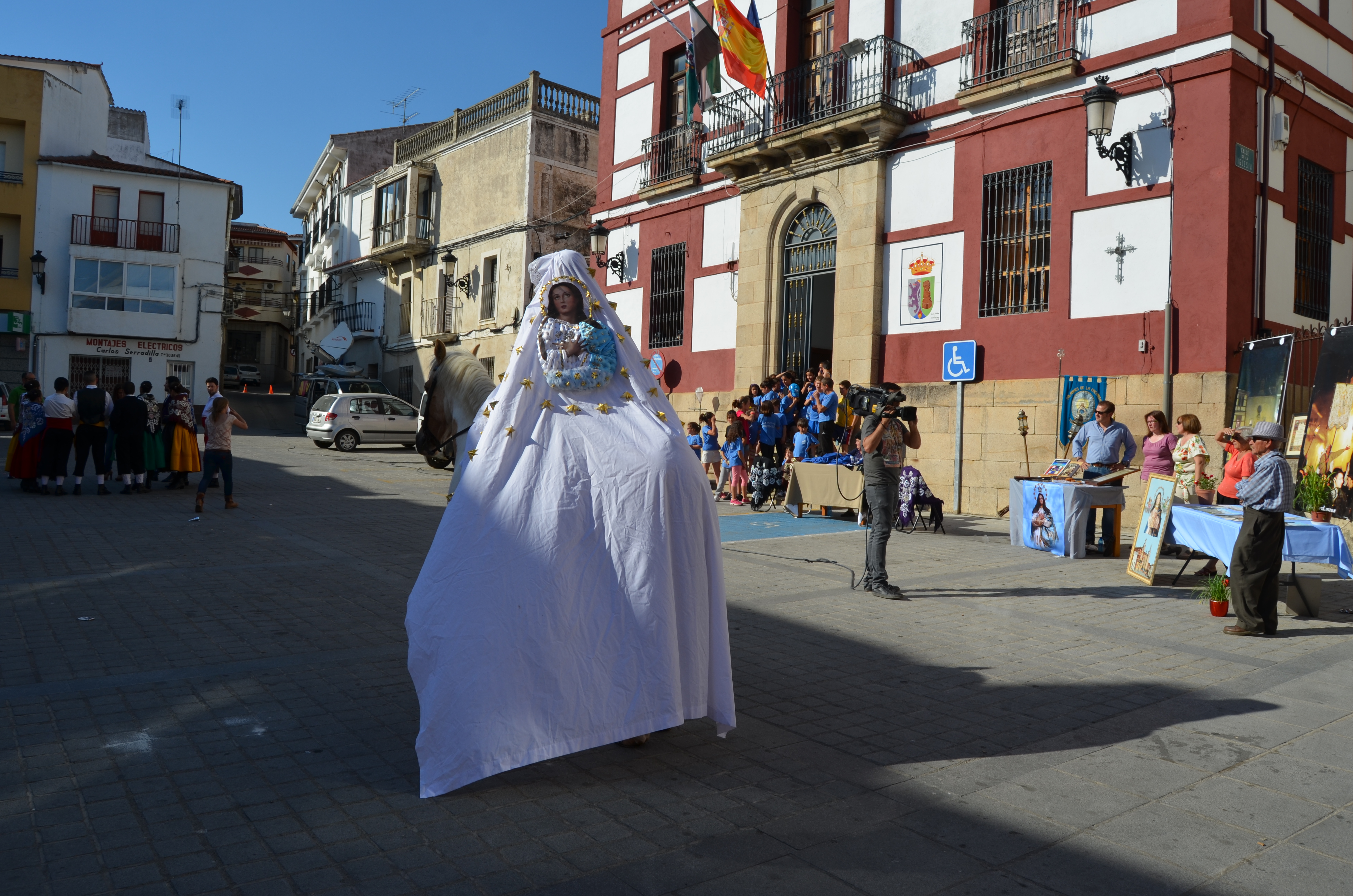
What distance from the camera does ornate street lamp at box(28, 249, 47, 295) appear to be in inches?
1235

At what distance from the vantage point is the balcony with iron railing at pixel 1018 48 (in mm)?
13898

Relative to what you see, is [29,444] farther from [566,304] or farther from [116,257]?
[116,257]

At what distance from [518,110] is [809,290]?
1564 centimetres

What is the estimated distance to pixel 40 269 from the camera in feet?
108

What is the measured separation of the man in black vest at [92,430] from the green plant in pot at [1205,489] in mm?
14536

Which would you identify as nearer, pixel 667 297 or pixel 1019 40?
pixel 1019 40

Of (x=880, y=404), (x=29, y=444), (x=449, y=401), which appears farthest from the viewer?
(x=29, y=444)

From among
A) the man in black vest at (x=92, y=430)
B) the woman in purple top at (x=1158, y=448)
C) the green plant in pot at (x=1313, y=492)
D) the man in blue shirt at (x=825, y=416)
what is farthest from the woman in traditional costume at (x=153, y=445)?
the green plant in pot at (x=1313, y=492)

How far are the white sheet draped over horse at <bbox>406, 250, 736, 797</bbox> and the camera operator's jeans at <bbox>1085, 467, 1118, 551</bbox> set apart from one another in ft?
26.3

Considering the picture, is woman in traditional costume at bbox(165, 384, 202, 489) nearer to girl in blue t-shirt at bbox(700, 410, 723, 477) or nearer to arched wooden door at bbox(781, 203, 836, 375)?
girl in blue t-shirt at bbox(700, 410, 723, 477)

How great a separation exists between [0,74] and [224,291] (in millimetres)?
9713

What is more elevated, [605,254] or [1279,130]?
[605,254]

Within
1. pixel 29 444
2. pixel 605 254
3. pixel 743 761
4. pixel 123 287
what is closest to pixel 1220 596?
pixel 743 761

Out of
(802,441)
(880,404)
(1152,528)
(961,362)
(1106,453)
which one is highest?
(961,362)
